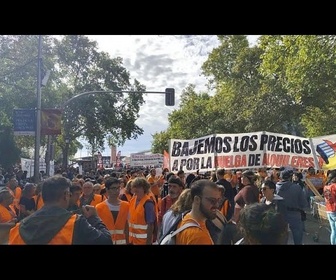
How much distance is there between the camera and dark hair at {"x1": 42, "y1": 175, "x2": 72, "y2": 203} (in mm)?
3438

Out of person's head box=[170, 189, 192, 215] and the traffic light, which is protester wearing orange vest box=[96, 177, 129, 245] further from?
the traffic light

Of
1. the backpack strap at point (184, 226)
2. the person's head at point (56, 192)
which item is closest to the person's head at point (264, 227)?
the backpack strap at point (184, 226)

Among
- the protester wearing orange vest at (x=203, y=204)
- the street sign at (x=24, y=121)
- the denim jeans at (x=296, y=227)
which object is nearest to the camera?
the protester wearing orange vest at (x=203, y=204)

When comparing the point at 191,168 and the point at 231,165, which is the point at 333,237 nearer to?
the point at 231,165

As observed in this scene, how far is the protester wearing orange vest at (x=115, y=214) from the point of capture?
19.6ft

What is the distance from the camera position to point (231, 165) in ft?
41.0

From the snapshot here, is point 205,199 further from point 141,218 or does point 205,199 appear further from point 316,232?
point 316,232

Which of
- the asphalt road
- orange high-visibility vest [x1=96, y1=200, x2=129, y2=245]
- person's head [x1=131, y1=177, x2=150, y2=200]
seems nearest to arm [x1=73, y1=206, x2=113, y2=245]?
orange high-visibility vest [x1=96, y1=200, x2=129, y2=245]

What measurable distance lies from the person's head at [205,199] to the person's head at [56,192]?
3.42 feet

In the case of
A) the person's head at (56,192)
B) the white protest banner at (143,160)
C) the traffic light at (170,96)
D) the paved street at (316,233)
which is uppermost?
the traffic light at (170,96)

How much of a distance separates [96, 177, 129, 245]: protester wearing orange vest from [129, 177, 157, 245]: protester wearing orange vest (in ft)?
0.31

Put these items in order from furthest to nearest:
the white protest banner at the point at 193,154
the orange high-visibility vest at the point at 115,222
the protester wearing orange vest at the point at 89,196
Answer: the white protest banner at the point at 193,154, the protester wearing orange vest at the point at 89,196, the orange high-visibility vest at the point at 115,222

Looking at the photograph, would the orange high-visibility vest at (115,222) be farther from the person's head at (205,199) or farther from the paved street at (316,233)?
the paved street at (316,233)
